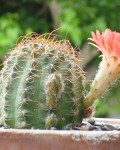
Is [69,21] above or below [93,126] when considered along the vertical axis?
above

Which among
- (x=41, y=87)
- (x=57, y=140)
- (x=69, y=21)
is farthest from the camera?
(x=69, y=21)

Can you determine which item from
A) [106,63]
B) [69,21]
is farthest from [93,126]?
[69,21]

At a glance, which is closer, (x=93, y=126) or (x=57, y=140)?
(x=57, y=140)

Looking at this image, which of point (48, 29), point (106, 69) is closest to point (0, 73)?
point (106, 69)

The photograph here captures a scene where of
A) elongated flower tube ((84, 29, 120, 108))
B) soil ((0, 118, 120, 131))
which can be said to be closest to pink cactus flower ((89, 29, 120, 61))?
elongated flower tube ((84, 29, 120, 108))

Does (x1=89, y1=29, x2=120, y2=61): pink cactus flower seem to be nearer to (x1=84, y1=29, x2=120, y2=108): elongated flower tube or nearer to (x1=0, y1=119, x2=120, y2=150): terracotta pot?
(x1=84, y1=29, x2=120, y2=108): elongated flower tube

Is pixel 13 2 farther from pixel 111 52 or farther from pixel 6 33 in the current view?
pixel 111 52

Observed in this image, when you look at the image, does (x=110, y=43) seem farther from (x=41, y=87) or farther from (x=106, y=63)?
(x=41, y=87)
